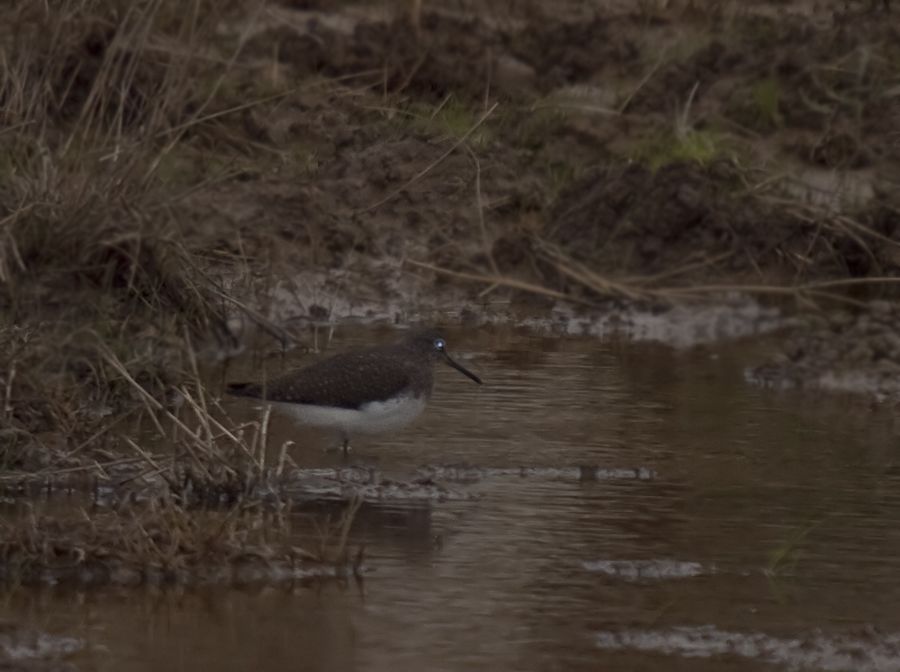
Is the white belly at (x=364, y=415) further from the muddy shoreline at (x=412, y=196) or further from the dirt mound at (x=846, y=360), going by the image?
the dirt mound at (x=846, y=360)

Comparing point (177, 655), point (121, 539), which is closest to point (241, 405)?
point (121, 539)

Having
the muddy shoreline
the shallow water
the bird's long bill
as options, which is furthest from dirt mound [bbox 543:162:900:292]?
the bird's long bill

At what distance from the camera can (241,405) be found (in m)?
10.4

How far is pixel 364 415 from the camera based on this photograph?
9492 mm

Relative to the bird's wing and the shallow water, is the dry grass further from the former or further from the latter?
the bird's wing

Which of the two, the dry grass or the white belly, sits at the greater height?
the white belly

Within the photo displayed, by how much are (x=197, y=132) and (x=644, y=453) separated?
15.9ft

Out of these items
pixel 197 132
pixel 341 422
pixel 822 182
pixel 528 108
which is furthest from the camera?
pixel 528 108

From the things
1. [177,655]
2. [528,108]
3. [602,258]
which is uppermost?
[528,108]

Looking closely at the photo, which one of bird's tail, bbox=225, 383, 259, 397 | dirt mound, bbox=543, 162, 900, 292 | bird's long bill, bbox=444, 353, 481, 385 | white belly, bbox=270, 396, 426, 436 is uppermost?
dirt mound, bbox=543, 162, 900, 292

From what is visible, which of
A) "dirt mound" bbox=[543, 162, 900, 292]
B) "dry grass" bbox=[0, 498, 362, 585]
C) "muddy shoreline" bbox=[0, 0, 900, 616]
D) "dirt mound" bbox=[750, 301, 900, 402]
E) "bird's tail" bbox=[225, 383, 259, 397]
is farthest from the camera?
"dirt mound" bbox=[543, 162, 900, 292]

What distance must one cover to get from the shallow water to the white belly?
0.51 feet

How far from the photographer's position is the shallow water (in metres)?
6.64

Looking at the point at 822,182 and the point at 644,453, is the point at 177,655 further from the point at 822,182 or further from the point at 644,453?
the point at 822,182
